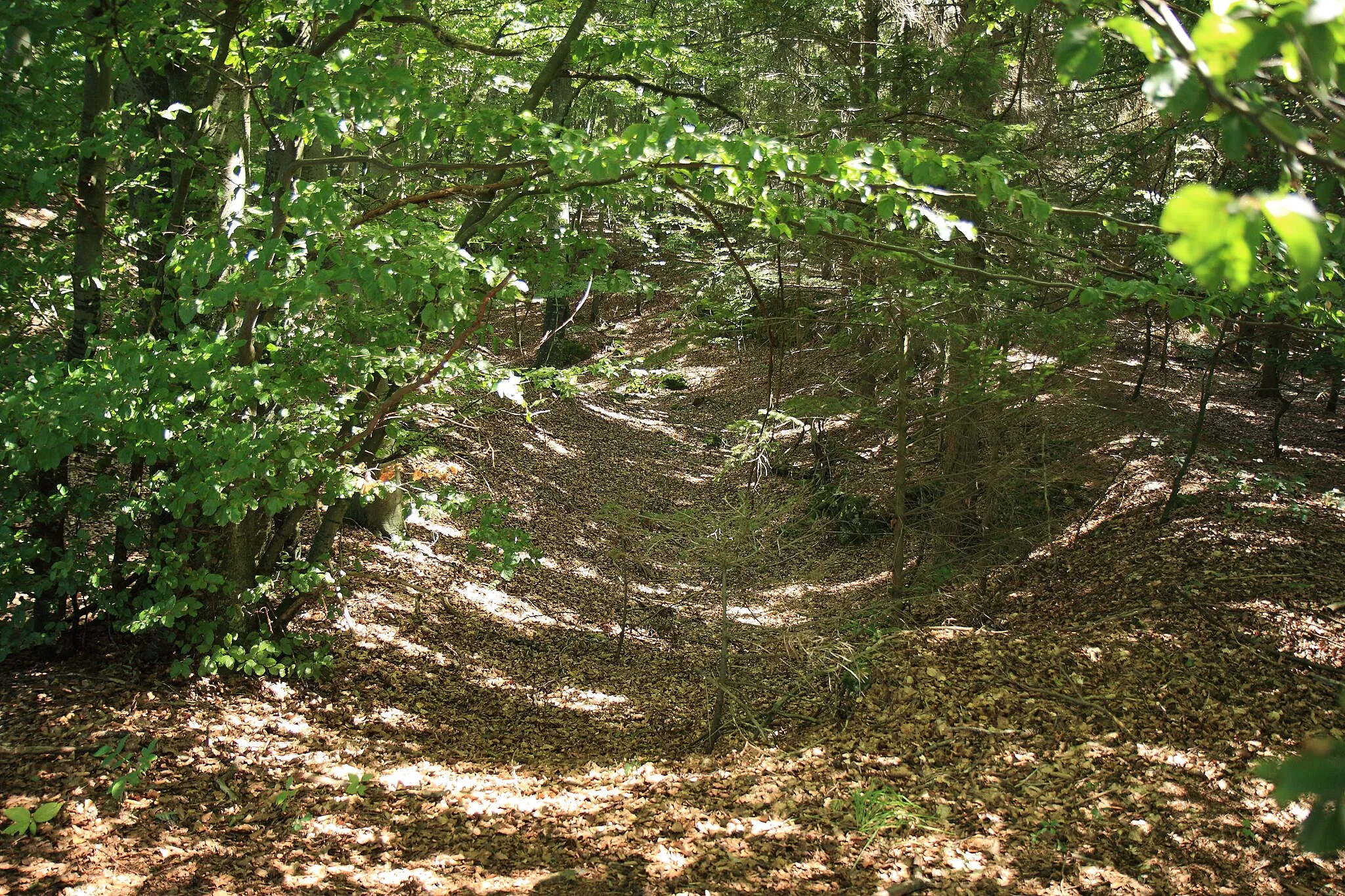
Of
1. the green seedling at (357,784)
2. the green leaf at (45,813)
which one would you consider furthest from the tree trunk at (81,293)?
the green seedling at (357,784)

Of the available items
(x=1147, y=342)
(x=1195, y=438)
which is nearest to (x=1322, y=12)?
(x=1195, y=438)

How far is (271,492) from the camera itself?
4.77 metres

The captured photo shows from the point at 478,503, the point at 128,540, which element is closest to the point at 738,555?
the point at 478,503

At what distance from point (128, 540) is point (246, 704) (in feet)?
4.39

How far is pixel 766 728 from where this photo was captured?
6031 mm

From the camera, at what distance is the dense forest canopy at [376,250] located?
3.36 meters

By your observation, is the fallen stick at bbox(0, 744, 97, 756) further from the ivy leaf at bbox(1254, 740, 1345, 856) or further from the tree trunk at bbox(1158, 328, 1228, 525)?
the tree trunk at bbox(1158, 328, 1228, 525)

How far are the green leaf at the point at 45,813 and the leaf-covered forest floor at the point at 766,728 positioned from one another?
0.25ft

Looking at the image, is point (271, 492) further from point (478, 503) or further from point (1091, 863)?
point (1091, 863)

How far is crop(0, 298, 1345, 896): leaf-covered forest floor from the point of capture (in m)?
4.08

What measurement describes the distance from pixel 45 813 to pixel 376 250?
10.2ft

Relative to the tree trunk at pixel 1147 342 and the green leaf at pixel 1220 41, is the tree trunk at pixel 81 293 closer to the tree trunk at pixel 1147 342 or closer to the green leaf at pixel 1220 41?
the green leaf at pixel 1220 41

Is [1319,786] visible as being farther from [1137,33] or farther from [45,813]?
[45,813]

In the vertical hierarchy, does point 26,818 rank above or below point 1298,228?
below
